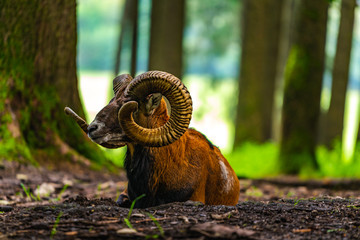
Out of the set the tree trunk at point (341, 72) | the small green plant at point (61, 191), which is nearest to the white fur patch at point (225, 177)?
the small green plant at point (61, 191)

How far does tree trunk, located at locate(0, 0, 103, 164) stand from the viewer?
9.77 metres

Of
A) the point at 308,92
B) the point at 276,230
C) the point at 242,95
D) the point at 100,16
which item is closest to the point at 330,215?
the point at 276,230

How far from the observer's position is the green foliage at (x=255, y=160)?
17131 millimetres

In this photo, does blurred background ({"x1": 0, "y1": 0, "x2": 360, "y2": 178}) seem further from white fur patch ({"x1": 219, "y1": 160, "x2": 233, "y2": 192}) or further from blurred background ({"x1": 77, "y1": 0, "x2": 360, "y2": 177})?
white fur patch ({"x1": 219, "y1": 160, "x2": 233, "y2": 192})

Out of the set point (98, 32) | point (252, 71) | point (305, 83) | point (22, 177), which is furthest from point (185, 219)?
point (98, 32)

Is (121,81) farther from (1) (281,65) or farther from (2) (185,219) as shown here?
(1) (281,65)

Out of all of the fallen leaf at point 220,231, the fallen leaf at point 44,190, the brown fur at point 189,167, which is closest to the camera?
the fallen leaf at point 220,231

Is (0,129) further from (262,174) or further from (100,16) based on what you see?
(100,16)

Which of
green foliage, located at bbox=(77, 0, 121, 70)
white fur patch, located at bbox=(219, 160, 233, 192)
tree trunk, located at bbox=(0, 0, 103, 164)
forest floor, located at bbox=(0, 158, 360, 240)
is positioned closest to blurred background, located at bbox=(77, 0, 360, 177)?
tree trunk, located at bbox=(0, 0, 103, 164)

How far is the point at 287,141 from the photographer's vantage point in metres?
16.4

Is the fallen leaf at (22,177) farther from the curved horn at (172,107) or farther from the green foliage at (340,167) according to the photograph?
the green foliage at (340,167)

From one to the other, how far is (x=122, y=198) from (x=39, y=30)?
14.3 ft

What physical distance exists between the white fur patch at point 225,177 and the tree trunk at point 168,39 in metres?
8.49

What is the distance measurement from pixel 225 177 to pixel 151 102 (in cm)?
174
